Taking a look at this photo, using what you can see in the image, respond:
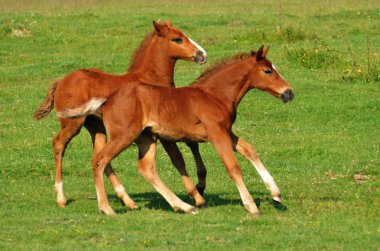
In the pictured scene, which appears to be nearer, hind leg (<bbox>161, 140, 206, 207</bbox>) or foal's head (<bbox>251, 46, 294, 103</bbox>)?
foal's head (<bbox>251, 46, 294, 103</bbox>)

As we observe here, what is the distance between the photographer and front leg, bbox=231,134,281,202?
1125 cm

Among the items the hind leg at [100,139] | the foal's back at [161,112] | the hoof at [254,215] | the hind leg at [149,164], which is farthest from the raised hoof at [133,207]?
the hoof at [254,215]

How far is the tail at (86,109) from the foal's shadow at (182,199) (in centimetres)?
135

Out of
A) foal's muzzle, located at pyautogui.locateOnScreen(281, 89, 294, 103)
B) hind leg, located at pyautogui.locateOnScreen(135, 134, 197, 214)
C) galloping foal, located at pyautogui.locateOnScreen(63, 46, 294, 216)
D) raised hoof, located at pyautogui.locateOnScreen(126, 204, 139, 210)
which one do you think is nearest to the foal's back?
galloping foal, located at pyautogui.locateOnScreen(63, 46, 294, 216)

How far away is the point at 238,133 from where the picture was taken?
17844mm

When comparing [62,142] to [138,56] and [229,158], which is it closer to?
[138,56]

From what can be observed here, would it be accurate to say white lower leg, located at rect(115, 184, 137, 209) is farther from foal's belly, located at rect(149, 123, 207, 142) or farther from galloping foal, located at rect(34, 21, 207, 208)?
foal's belly, located at rect(149, 123, 207, 142)

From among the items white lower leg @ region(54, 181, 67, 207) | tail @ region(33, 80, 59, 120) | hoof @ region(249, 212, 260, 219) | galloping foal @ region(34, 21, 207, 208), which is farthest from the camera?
tail @ region(33, 80, 59, 120)

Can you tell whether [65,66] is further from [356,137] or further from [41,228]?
[41,228]

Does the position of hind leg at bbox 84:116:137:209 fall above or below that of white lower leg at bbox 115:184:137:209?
above

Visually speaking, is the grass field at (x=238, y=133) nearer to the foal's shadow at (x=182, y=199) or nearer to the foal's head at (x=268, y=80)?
the foal's shadow at (x=182, y=199)

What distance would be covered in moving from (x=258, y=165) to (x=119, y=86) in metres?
2.37

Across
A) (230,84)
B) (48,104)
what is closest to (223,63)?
(230,84)

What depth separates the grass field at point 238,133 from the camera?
33.8ft
